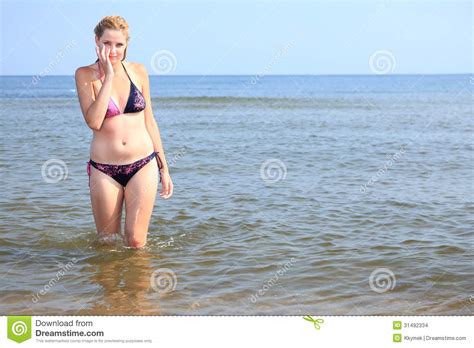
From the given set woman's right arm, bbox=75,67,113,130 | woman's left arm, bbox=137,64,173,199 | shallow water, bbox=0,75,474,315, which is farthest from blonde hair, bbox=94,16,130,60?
shallow water, bbox=0,75,474,315

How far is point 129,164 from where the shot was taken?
230 inches

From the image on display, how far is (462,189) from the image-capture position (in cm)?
1009

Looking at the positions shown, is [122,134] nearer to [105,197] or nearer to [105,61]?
[105,197]

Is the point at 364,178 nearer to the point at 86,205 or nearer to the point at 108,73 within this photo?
the point at 86,205

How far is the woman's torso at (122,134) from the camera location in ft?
18.7

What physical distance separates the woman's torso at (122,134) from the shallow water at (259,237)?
112 centimetres

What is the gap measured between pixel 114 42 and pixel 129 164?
1.09 m

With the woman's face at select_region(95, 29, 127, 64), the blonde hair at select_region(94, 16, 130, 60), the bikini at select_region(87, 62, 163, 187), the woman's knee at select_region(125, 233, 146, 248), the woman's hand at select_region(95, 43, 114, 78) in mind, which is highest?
the blonde hair at select_region(94, 16, 130, 60)

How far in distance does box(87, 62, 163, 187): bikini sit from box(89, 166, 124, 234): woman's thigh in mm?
47

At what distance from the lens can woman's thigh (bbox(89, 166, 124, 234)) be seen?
5.89 metres

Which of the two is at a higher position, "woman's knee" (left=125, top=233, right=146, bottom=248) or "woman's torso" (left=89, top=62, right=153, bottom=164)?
"woman's torso" (left=89, top=62, right=153, bottom=164)
